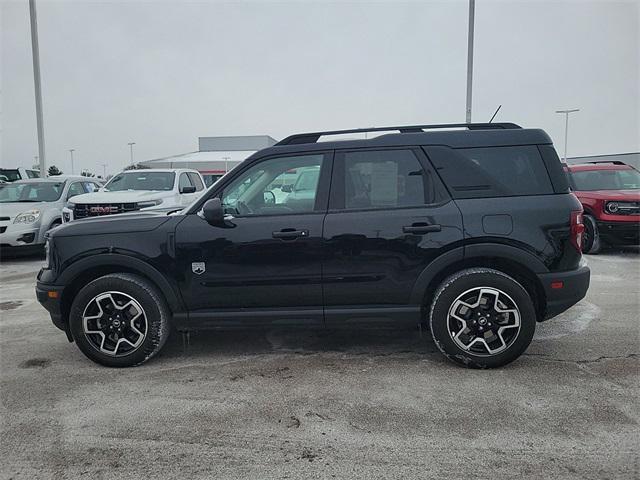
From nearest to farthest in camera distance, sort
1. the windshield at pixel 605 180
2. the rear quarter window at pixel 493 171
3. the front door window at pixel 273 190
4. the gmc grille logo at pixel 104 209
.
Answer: the rear quarter window at pixel 493 171, the front door window at pixel 273 190, the gmc grille logo at pixel 104 209, the windshield at pixel 605 180

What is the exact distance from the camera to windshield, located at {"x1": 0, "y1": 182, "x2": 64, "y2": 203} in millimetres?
10273

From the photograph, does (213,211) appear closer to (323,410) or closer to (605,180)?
(323,410)

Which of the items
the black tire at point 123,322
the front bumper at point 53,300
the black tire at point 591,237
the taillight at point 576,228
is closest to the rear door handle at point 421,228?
the taillight at point 576,228

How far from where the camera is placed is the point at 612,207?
8.52 m

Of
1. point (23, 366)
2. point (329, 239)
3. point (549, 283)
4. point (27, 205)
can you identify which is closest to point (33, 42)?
point (27, 205)

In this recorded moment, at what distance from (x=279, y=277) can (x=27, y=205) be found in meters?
8.24

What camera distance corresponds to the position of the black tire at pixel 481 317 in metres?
3.61

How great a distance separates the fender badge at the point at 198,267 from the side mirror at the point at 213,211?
0.36m

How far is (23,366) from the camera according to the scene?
4.04 meters

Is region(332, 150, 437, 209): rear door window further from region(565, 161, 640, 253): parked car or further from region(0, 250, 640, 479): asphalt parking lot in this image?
region(565, 161, 640, 253): parked car

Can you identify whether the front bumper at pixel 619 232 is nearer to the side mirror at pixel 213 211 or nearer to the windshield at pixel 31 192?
the side mirror at pixel 213 211

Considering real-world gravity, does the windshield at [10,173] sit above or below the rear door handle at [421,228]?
above

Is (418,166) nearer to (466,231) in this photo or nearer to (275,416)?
(466,231)

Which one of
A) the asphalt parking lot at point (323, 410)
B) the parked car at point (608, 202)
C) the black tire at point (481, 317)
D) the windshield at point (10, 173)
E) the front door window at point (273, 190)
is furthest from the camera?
the windshield at point (10, 173)
